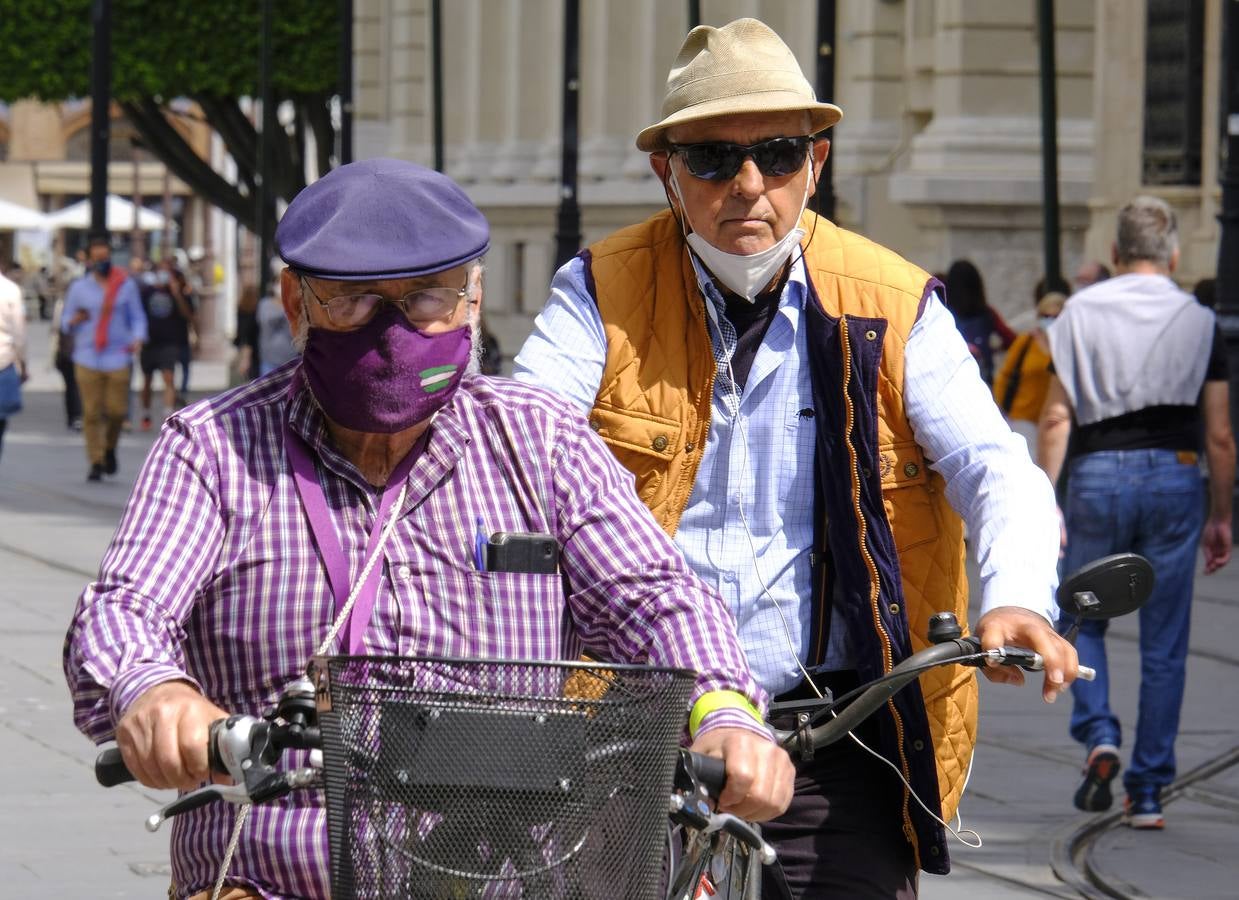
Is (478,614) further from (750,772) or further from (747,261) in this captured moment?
(747,261)

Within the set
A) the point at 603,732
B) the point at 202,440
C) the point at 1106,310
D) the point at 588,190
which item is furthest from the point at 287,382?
the point at 588,190

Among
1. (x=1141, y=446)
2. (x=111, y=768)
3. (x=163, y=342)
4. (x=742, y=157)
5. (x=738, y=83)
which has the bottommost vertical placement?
(x=163, y=342)

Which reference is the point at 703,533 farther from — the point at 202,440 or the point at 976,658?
the point at 202,440

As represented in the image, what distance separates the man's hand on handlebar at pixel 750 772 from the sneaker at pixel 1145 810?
4.97 m

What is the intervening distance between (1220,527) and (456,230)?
5.48 metres

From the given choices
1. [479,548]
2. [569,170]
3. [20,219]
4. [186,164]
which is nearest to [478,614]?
[479,548]

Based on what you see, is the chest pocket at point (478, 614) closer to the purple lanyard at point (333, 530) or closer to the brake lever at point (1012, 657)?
the purple lanyard at point (333, 530)

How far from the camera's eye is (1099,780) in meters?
7.59

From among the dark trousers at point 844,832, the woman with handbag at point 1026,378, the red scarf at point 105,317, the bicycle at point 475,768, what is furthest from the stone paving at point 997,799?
the red scarf at point 105,317

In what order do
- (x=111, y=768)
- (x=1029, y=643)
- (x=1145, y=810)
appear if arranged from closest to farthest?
(x=111, y=768)
(x=1029, y=643)
(x=1145, y=810)

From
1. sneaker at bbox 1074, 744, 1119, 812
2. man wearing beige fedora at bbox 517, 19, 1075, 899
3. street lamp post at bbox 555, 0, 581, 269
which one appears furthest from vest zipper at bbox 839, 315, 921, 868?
street lamp post at bbox 555, 0, 581, 269

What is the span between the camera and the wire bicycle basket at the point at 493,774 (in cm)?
235

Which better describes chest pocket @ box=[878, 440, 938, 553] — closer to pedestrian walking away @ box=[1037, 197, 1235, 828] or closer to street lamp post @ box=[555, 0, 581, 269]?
pedestrian walking away @ box=[1037, 197, 1235, 828]

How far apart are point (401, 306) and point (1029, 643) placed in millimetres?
948
